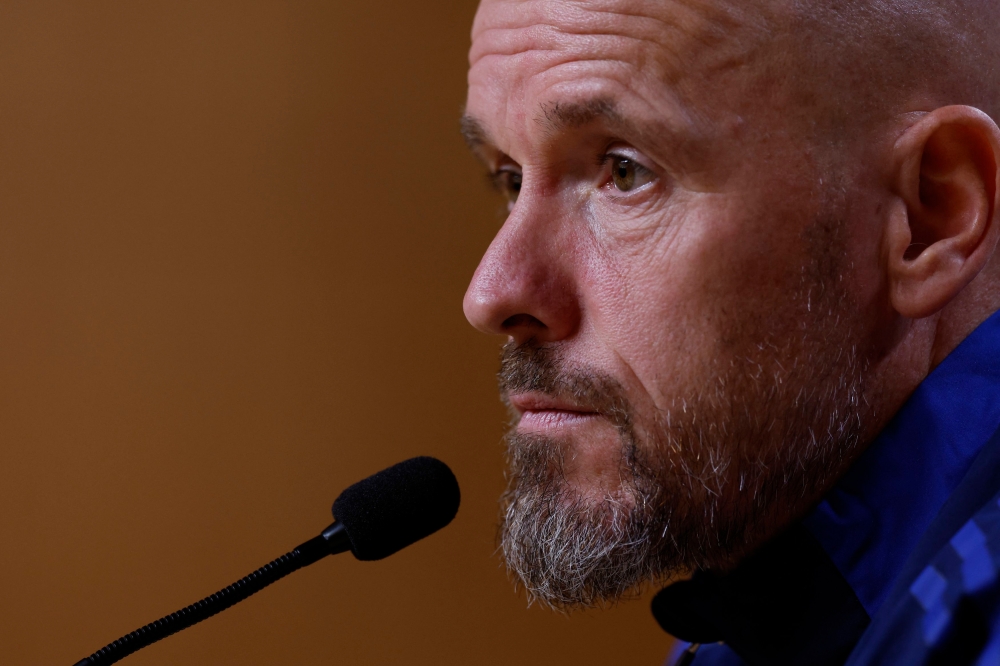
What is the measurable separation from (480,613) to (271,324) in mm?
729

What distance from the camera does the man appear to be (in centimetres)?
78

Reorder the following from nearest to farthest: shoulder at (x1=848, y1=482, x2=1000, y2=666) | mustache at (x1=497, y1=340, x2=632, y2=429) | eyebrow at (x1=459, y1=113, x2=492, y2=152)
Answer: shoulder at (x1=848, y1=482, x2=1000, y2=666), mustache at (x1=497, y1=340, x2=632, y2=429), eyebrow at (x1=459, y1=113, x2=492, y2=152)

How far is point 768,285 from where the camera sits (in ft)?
2.59

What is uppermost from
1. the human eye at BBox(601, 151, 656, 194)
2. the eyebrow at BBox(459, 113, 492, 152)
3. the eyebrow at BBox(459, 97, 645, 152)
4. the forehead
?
the forehead

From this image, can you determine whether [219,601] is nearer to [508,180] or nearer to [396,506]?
[396,506]

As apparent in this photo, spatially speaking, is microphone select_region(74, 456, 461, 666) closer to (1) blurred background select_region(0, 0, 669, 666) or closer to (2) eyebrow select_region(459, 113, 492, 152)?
(2) eyebrow select_region(459, 113, 492, 152)

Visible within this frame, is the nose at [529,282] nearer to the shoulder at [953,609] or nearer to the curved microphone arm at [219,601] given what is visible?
the curved microphone arm at [219,601]

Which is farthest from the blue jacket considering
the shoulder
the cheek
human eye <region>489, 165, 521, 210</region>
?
human eye <region>489, 165, 521, 210</region>

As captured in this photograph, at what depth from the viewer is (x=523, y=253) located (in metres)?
0.85

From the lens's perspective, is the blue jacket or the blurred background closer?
the blue jacket

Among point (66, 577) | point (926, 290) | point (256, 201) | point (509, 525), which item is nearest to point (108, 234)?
point (256, 201)

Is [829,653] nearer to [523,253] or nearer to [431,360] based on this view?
[523,253]

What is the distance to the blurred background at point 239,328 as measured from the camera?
1.54 meters

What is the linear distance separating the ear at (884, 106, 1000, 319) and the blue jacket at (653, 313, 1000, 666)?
0.20 feet
